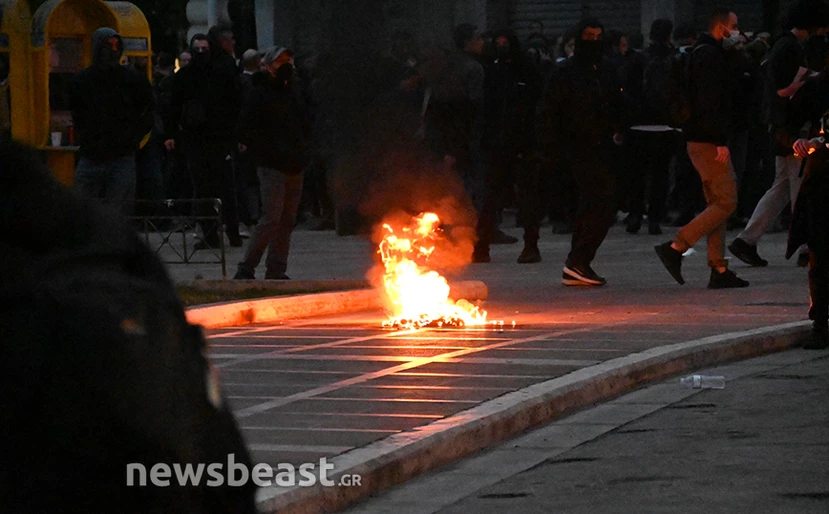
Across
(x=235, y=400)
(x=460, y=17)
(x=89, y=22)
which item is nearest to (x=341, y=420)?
(x=235, y=400)

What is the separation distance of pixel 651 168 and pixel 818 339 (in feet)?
30.8

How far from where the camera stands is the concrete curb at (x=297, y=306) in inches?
445

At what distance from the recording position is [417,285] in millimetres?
11750

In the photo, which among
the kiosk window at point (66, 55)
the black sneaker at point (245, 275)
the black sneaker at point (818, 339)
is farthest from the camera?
the kiosk window at point (66, 55)

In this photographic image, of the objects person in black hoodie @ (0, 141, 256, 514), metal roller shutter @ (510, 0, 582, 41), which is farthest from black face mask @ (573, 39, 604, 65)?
metal roller shutter @ (510, 0, 582, 41)

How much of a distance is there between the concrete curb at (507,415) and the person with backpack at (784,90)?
4335 mm

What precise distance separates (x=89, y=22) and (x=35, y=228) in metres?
20.1

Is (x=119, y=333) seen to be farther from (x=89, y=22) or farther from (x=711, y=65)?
(x=89, y=22)

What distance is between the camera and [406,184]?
14.7m

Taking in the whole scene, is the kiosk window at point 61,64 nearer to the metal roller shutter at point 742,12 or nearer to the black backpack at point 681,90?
the black backpack at point 681,90

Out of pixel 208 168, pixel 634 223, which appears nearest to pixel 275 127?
pixel 208 168

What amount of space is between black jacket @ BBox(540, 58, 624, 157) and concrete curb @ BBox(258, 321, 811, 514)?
12.4 feet

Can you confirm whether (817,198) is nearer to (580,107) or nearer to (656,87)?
(580,107)

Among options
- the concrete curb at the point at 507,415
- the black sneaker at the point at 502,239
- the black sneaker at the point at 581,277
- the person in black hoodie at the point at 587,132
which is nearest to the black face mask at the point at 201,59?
the black sneaker at the point at 502,239
